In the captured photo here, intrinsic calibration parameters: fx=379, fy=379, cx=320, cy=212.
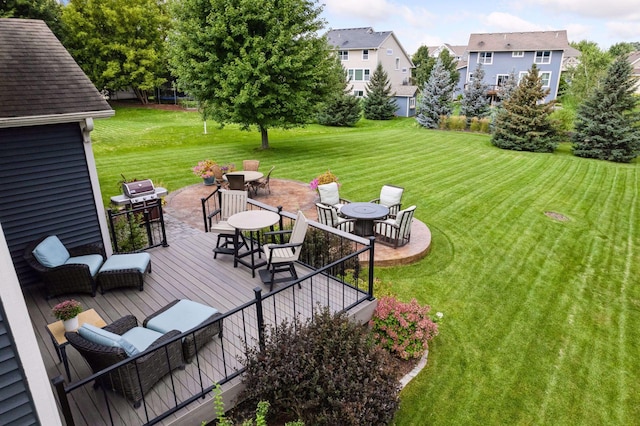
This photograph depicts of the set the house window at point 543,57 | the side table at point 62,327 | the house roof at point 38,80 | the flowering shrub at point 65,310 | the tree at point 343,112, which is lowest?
the side table at point 62,327

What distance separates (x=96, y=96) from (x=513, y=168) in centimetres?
1842

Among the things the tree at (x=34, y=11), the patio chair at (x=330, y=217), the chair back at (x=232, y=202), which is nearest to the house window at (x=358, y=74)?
the tree at (x=34, y=11)

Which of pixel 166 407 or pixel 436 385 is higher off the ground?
pixel 166 407

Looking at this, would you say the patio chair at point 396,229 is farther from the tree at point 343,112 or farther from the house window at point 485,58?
the house window at point 485,58

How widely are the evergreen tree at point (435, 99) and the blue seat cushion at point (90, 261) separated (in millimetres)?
29499

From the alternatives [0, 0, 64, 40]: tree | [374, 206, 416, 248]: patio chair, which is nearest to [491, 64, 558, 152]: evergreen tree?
[374, 206, 416, 248]: patio chair

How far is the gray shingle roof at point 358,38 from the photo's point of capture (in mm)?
41819

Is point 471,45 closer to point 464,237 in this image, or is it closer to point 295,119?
point 295,119

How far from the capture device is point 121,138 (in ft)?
80.9

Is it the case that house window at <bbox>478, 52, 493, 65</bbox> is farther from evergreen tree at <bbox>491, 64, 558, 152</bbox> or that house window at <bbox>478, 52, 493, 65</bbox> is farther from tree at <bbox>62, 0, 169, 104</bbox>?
tree at <bbox>62, 0, 169, 104</bbox>

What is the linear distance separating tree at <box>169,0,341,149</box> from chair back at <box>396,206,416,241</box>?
34.3 feet

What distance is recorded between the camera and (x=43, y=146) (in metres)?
6.57

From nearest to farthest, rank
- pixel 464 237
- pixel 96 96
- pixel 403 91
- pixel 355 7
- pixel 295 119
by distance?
pixel 96 96, pixel 464 237, pixel 295 119, pixel 403 91, pixel 355 7

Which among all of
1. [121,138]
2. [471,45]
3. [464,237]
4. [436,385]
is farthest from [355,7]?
[436,385]
